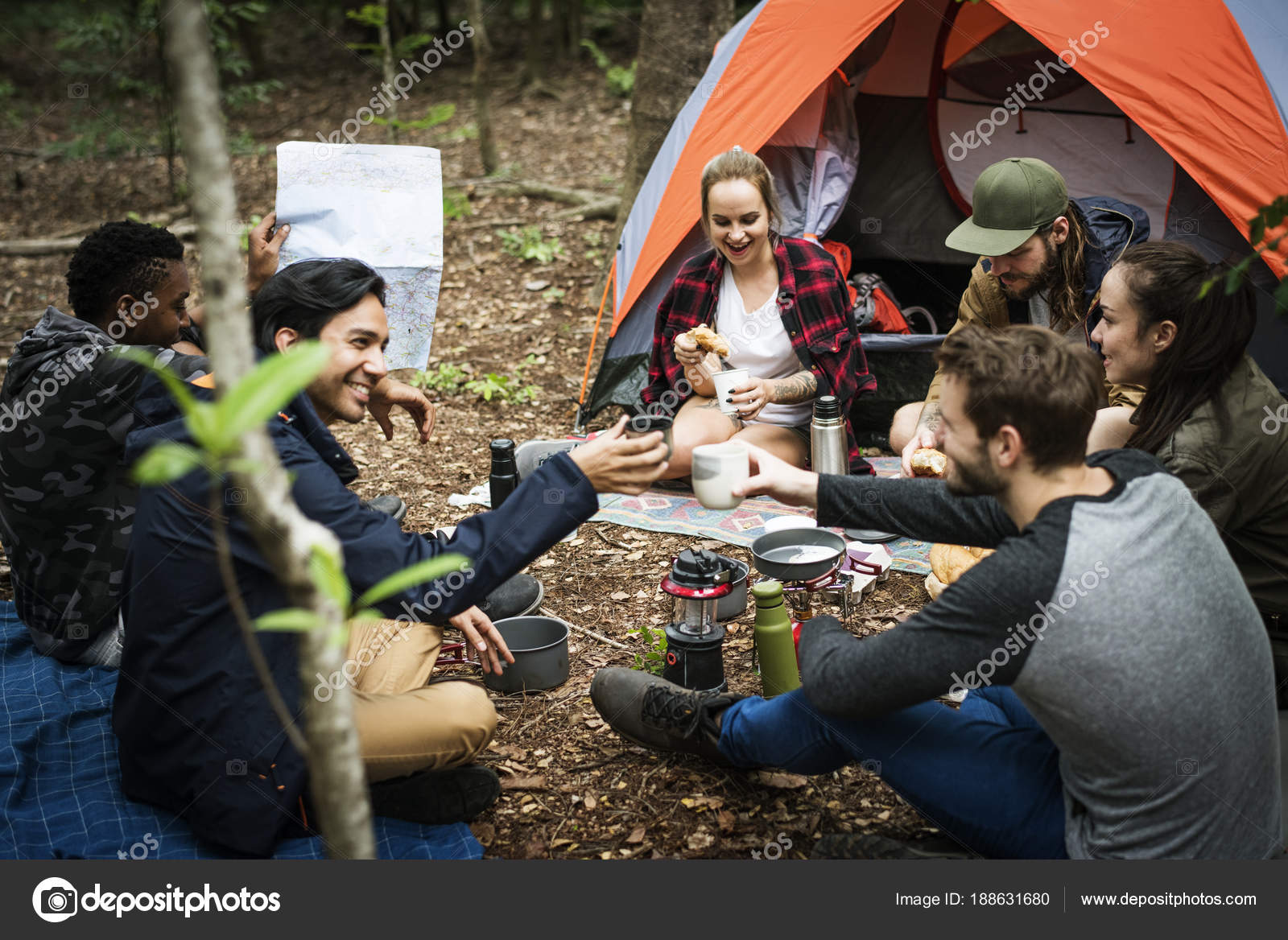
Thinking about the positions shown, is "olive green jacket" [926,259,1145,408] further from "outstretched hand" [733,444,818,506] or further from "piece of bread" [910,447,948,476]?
"outstretched hand" [733,444,818,506]

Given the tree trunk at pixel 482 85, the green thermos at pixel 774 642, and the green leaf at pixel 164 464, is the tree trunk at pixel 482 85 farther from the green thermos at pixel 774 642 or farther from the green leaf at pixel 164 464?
the green leaf at pixel 164 464

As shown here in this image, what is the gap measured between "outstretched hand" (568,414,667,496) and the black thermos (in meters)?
1.34

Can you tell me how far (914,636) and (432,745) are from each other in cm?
118

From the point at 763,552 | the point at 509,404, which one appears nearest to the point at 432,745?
the point at 763,552

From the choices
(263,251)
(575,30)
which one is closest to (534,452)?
(263,251)

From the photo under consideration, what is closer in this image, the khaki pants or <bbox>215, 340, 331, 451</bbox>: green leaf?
<bbox>215, 340, 331, 451</bbox>: green leaf

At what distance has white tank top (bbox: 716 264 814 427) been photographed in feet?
13.7

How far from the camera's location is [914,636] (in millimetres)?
1829

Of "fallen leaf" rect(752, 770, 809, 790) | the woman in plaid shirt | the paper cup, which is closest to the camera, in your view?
"fallen leaf" rect(752, 770, 809, 790)

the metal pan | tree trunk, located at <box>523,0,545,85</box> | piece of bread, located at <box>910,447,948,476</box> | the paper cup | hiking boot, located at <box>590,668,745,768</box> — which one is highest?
tree trunk, located at <box>523,0,545,85</box>

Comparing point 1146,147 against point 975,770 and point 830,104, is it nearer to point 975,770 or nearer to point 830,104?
point 830,104

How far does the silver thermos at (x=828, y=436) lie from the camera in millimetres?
3656

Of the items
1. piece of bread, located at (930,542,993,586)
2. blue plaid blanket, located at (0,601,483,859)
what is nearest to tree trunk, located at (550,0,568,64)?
piece of bread, located at (930,542,993,586)

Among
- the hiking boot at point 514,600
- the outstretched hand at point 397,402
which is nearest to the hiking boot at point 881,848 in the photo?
the hiking boot at point 514,600
